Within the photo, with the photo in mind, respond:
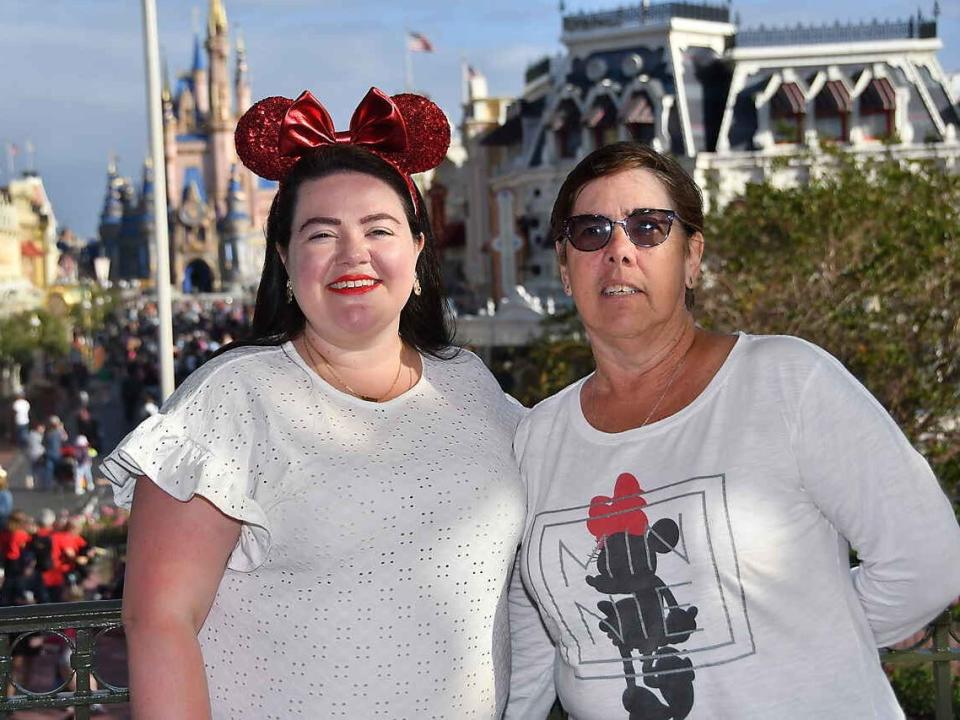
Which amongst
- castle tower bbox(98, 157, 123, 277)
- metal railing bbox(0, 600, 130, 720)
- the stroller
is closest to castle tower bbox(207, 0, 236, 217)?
castle tower bbox(98, 157, 123, 277)

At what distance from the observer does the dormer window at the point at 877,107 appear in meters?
31.5

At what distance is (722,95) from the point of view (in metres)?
33.4

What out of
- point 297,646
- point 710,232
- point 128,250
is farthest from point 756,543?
point 128,250

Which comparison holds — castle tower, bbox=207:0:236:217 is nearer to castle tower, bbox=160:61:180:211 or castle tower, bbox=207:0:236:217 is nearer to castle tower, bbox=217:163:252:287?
castle tower, bbox=160:61:180:211

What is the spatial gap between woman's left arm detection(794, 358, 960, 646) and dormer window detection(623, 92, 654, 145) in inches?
1180

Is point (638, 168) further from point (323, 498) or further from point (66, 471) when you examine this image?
point (66, 471)

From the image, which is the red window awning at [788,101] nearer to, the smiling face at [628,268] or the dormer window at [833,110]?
the dormer window at [833,110]

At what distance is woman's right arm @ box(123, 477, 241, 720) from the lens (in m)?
2.54

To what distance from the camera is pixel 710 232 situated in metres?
16.2

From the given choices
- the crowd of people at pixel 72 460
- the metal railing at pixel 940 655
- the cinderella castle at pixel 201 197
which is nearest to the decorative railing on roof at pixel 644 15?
the crowd of people at pixel 72 460

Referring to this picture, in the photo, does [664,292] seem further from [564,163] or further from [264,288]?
[564,163]

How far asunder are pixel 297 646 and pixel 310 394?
526mm

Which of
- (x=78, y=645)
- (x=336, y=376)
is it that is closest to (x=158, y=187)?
(x=78, y=645)

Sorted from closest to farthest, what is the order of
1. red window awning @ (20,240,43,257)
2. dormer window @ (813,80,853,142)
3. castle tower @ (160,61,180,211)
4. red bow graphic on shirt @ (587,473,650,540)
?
red bow graphic on shirt @ (587,473,650,540) < dormer window @ (813,80,853,142) < red window awning @ (20,240,43,257) < castle tower @ (160,61,180,211)
